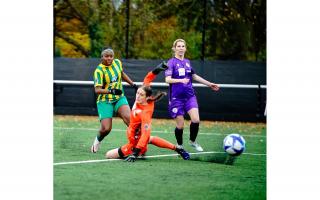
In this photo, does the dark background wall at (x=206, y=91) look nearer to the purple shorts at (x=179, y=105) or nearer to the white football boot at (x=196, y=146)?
the white football boot at (x=196, y=146)

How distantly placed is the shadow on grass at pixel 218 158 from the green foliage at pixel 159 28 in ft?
19.2

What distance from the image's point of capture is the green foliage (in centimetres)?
1543

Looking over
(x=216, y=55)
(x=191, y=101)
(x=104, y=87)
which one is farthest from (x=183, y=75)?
(x=216, y=55)

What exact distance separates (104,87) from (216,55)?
6.87 metres

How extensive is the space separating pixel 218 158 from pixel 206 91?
6.22m

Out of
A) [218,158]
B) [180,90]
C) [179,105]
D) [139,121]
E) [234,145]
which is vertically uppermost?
[180,90]

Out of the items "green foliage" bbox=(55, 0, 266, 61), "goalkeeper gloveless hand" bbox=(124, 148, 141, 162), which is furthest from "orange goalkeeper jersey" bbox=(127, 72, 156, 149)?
"green foliage" bbox=(55, 0, 266, 61)

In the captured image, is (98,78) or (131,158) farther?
(98,78)

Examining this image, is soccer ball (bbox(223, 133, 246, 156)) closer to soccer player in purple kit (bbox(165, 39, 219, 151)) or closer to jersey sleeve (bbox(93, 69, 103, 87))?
soccer player in purple kit (bbox(165, 39, 219, 151))

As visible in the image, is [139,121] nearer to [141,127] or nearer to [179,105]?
[141,127]

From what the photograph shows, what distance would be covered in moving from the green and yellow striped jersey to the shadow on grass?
1.29 metres

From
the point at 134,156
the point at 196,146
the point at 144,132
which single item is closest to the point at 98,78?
the point at 144,132

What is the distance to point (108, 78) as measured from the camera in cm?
920
